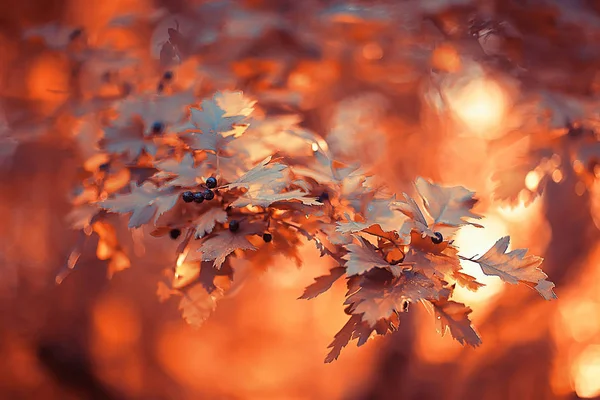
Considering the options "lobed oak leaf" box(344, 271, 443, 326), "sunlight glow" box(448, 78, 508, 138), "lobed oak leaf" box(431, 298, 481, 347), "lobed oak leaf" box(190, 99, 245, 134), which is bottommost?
"sunlight glow" box(448, 78, 508, 138)

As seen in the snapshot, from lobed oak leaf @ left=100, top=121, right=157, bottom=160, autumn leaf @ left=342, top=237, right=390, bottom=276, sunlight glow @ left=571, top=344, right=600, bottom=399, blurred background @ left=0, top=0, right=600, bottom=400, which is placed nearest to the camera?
autumn leaf @ left=342, top=237, right=390, bottom=276

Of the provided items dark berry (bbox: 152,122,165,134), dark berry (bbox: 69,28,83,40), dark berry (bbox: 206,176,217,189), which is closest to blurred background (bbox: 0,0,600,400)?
dark berry (bbox: 69,28,83,40)

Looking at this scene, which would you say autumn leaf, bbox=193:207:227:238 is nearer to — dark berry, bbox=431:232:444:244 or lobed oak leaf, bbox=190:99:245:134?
lobed oak leaf, bbox=190:99:245:134

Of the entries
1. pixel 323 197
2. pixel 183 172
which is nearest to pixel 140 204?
pixel 183 172

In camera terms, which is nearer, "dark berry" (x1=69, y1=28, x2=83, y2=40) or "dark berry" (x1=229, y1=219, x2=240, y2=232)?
"dark berry" (x1=229, y1=219, x2=240, y2=232)

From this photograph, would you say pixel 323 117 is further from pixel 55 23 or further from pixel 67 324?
pixel 67 324

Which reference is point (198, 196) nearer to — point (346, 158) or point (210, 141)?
point (210, 141)

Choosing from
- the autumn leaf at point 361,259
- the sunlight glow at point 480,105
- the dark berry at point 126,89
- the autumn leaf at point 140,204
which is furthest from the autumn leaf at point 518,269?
the dark berry at point 126,89

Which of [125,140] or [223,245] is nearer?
[223,245]

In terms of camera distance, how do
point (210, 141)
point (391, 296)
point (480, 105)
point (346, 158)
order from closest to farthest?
1. point (391, 296)
2. point (210, 141)
3. point (346, 158)
4. point (480, 105)
